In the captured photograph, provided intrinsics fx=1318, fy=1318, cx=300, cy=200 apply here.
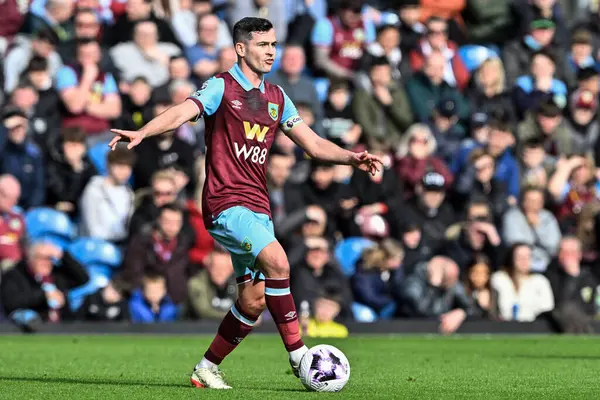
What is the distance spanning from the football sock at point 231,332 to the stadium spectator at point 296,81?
32.2ft

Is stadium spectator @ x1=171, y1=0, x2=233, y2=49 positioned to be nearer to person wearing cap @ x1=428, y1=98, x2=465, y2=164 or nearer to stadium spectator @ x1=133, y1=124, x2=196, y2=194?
stadium spectator @ x1=133, y1=124, x2=196, y2=194

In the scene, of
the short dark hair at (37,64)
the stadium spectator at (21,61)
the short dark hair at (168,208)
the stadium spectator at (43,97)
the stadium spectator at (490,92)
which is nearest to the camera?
the short dark hair at (168,208)

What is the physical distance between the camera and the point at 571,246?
697 inches

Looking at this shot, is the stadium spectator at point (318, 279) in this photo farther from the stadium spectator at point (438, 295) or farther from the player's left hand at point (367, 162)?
the player's left hand at point (367, 162)

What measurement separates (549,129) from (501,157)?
1.18 meters

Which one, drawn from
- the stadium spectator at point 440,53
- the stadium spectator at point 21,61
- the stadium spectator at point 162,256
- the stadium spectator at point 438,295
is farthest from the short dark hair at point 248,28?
the stadium spectator at point 440,53

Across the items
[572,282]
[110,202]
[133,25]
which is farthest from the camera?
[133,25]

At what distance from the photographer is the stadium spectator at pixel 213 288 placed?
1639 cm

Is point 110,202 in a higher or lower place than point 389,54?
lower

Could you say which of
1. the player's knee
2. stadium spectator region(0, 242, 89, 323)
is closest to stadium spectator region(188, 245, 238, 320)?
stadium spectator region(0, 242, 89, 323)

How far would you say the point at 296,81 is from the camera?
1894cm

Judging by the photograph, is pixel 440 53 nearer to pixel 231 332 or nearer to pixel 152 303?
pixel 152 303

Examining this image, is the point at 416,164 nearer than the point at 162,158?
No

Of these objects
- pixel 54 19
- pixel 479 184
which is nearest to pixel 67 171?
pixel 54 19
